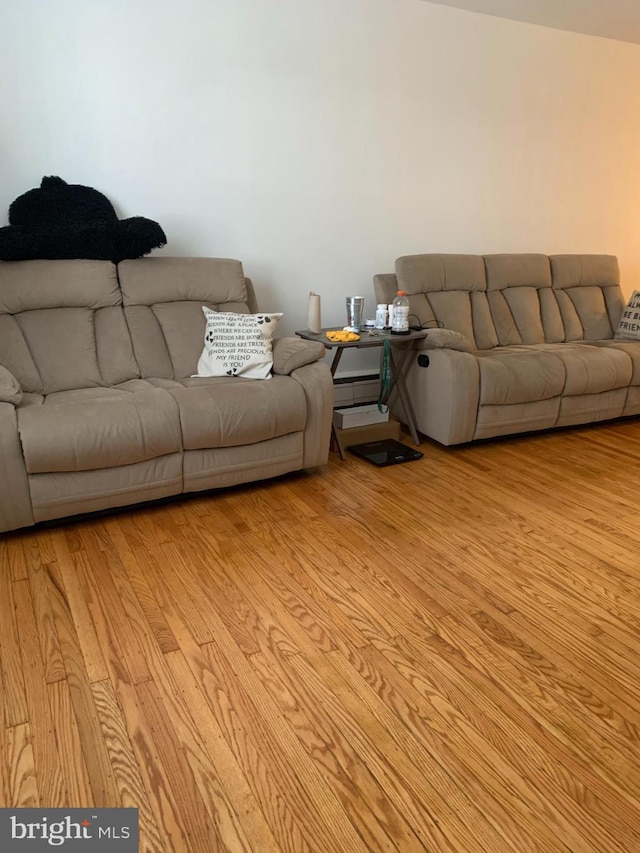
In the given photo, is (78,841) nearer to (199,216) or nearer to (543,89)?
(199,216)

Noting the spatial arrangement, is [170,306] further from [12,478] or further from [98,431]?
[12,478]

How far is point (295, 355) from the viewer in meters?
2.95

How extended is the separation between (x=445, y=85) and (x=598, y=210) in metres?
1.67

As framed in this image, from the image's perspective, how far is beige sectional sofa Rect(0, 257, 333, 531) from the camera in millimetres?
2375

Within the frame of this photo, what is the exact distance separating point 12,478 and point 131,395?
56cm

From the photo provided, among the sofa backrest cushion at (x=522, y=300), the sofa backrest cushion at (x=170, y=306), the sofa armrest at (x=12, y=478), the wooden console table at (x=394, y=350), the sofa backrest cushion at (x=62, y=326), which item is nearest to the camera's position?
the sofa armrest at (x=12, y=478)

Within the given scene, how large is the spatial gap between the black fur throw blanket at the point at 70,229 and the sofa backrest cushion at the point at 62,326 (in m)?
0.06

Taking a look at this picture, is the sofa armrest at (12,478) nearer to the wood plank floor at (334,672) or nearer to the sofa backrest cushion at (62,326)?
the wood plank floor at (334,672)

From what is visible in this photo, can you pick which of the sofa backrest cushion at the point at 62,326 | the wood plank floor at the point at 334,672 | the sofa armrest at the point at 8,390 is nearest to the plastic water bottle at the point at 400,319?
the wood plank floor at the point at 334,672

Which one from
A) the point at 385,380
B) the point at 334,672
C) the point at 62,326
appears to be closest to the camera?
the point at 334,672

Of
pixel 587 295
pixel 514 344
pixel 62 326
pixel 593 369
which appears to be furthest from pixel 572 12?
pixel 62 326

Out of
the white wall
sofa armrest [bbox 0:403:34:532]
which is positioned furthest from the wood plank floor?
the white wall

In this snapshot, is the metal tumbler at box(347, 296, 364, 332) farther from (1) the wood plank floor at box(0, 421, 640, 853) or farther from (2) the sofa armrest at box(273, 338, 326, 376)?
(1) the wood plank floor at box(0, 421, 640, 853)

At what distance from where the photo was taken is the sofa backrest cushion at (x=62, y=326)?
9.35 feet
